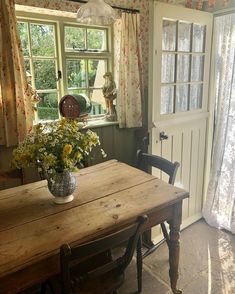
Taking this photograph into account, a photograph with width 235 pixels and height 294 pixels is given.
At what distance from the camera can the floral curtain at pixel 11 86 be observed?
5.90 feet

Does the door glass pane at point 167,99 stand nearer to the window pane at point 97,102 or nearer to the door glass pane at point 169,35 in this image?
the door glass pane at point 169,35

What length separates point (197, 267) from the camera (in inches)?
83.4

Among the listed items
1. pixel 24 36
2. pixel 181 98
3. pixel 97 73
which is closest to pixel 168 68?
pixel 181 98

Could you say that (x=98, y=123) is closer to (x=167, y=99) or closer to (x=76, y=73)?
(x=76, y=73)

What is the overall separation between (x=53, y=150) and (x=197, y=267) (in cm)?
152

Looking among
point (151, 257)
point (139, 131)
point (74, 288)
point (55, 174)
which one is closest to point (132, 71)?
point (139, 131)

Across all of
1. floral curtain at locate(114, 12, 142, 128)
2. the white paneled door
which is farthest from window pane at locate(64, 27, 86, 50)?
the white paneled door

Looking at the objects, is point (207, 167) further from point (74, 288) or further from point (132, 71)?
point (74, 288)

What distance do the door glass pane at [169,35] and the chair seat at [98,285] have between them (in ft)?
5.62

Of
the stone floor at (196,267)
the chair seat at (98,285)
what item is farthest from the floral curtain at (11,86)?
the stone floor at (196,267)

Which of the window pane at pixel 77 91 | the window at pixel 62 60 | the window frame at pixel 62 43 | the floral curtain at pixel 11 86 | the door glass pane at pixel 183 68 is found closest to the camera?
the floral curtain at pixel 11 86

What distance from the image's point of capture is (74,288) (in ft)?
4.20

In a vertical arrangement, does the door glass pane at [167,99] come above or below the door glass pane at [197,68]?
below

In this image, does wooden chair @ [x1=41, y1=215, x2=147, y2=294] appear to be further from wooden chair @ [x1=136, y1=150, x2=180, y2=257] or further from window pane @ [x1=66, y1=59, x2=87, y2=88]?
window pane @ [x1=66, y1=59, x2=87, y2=88]
